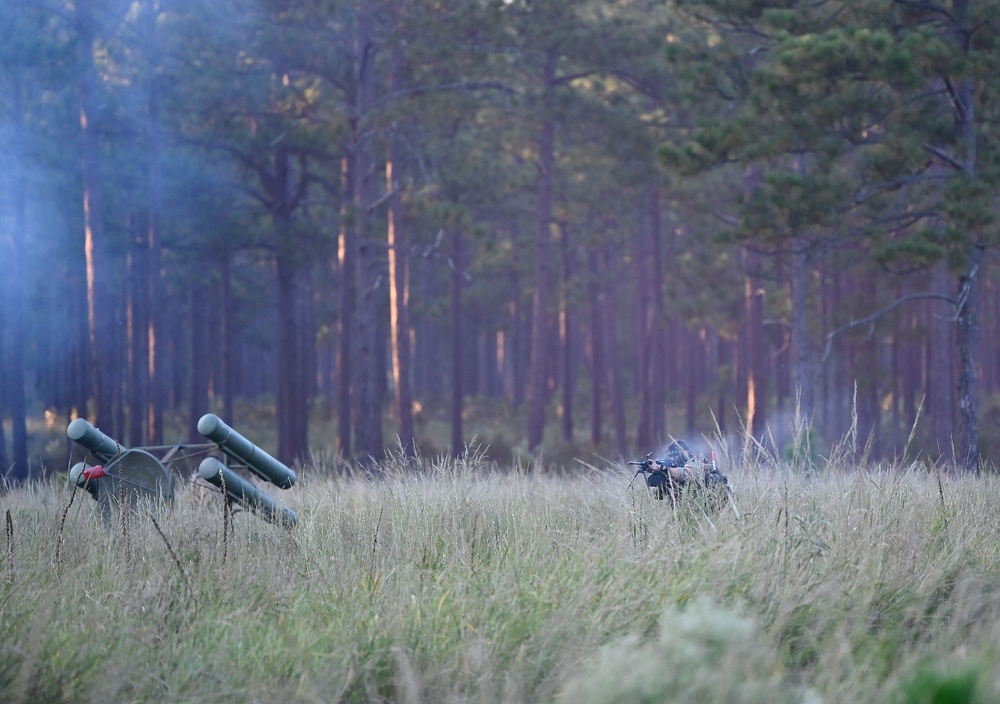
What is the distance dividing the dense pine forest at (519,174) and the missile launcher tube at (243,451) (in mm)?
6228

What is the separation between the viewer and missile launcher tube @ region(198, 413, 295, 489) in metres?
6.93

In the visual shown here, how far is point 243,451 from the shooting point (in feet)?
23.9

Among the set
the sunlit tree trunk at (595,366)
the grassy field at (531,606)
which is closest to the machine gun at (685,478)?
the grassy field at (531,606)

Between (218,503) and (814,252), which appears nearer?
(218,503)

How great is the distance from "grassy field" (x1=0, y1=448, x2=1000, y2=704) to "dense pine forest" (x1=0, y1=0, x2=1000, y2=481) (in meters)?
7.44

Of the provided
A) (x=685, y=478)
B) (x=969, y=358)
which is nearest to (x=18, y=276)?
(x=969, y=358)

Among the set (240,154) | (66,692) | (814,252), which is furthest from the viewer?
(240,154)

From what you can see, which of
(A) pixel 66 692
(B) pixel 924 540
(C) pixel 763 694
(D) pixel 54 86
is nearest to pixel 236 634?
(A) pixel 66 692

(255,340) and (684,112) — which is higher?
(684,112)

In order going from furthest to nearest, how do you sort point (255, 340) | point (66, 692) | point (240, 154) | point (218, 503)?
point (255, 340) → point (240, 154) → point (218, 503) → point (66, 692)

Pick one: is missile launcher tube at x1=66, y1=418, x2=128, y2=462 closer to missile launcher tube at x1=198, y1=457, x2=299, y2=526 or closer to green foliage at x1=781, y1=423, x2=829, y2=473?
missile launcher tube at x1=198, y1=457, x2=299, y2=526

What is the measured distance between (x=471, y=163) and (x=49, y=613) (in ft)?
69.4

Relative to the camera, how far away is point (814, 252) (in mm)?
15852

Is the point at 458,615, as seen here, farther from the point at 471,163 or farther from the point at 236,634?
the point at 471,163
